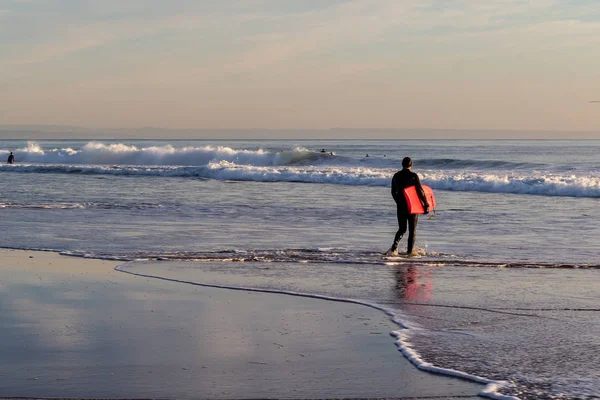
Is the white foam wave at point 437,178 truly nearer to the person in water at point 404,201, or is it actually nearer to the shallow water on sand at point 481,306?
the person in water at point 404,201

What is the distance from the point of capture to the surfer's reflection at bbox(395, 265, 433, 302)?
9203 millimetres

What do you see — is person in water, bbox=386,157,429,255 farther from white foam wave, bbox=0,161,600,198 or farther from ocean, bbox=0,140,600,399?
white foam wave, bbox=0,161,600,198

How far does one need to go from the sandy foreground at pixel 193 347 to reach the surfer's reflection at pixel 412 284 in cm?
98

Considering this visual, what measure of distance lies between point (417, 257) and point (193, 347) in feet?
22.5

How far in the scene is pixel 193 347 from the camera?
6.55 metres

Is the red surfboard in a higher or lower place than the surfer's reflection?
higher

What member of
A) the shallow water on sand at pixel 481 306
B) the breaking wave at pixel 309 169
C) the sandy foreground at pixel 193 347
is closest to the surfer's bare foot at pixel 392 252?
the shallow water on sand at pixel 481 306

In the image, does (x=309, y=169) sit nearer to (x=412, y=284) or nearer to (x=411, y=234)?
(x=411, y=234)

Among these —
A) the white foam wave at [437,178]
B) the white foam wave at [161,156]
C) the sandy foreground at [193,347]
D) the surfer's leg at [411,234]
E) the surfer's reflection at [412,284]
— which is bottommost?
the sandy foreground at [193,347]

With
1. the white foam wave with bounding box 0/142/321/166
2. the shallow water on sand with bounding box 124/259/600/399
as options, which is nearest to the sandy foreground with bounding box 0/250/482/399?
the shallow water on sand with bounding box 124/259/600/399

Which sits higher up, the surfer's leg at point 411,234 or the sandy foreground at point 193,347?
the surfer's leg at point 411,234

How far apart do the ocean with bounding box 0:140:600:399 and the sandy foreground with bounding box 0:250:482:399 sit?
17.4 inches

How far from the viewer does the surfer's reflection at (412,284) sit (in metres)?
9.20

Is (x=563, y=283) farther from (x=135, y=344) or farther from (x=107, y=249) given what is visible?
(x=107, y=249)
